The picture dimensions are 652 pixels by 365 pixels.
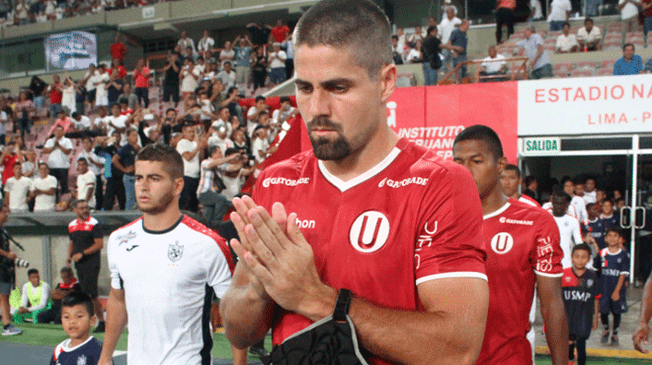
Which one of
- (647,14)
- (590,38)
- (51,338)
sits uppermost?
(647,14)

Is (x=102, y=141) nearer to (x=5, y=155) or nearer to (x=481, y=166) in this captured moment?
(x=5, y=155)

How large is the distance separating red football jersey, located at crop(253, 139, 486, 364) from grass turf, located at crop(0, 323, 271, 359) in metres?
7.07

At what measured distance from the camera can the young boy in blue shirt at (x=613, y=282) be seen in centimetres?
886

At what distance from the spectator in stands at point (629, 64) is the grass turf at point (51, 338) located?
30.1 feet

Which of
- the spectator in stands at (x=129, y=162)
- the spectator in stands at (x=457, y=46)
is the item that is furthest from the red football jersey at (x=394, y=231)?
the spectator in stands at (x=457, y=46)

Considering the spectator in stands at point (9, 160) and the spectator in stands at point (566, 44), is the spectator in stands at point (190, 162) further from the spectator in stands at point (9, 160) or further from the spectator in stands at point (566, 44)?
the spectator in stands at point (566, 44)

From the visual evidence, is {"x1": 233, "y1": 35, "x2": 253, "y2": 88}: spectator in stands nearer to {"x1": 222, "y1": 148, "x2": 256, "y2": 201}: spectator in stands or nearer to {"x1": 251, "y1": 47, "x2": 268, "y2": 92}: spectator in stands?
{"x1": 251, "y1": 47, "x2": 268, "y2": 92}: spectator in stands

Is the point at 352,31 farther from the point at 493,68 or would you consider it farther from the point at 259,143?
the point at 493,68

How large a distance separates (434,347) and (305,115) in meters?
0.73

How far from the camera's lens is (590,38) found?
15.9 meters

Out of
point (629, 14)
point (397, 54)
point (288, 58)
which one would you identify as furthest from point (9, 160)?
point (629, 14)

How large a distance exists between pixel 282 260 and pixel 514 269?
2.13 metres

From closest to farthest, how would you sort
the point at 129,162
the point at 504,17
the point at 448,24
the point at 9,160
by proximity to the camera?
the point at 129,162 → the point at 9,160 → the point at 448,24 → the point at 504,17

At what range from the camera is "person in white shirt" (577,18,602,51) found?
52.0ft
